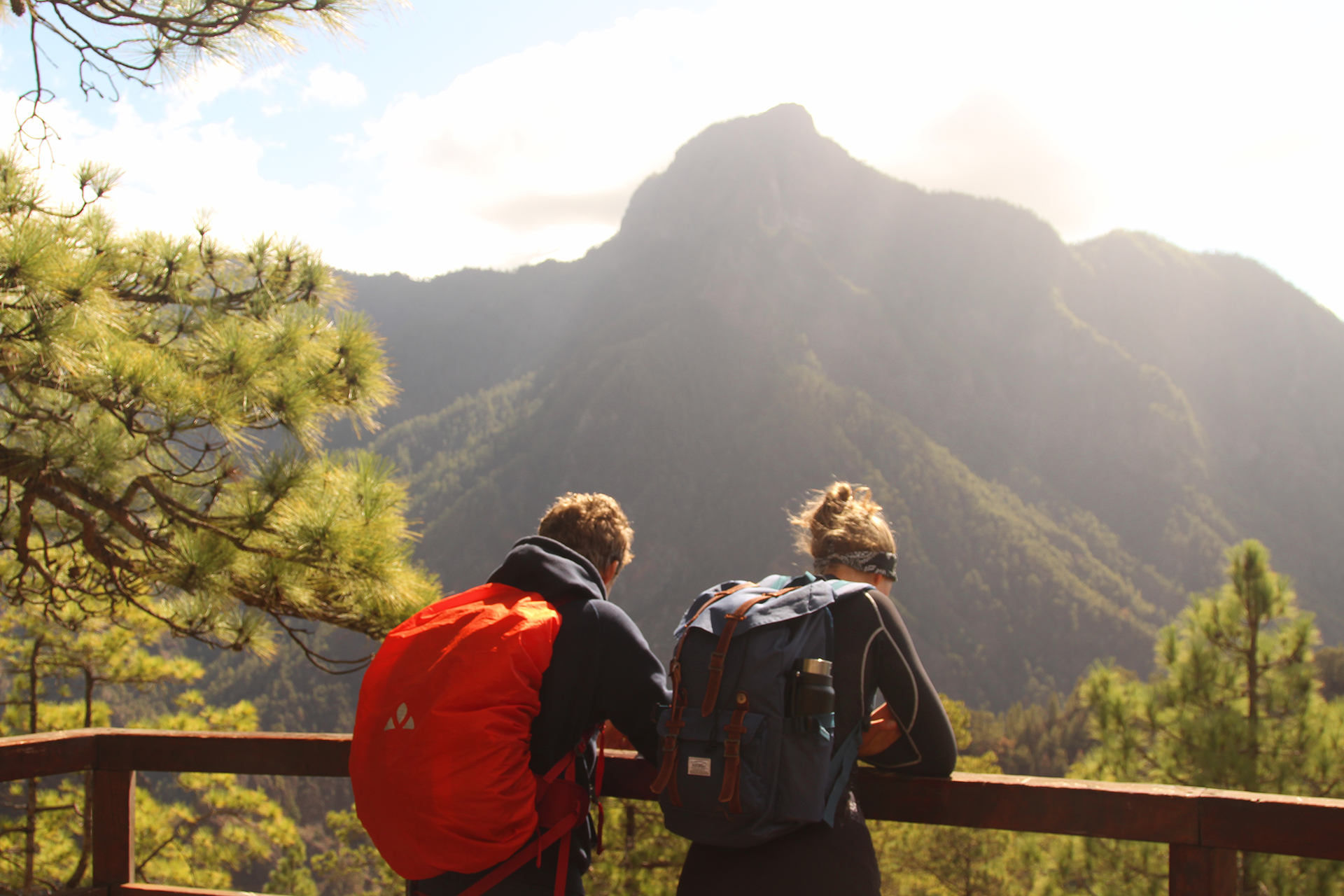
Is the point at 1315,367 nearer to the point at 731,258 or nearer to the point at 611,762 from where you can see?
the point at 731,258

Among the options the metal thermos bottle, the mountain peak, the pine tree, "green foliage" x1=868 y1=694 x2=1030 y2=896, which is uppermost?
the mountain peak

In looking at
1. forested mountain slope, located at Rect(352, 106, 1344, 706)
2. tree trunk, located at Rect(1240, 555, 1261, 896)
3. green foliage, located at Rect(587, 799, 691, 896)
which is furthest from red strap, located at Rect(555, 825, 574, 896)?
forested mountain slope, located at Rect(352, 106, 1344, 706)

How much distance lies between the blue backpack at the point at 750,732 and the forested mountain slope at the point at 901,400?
55127 millimetres

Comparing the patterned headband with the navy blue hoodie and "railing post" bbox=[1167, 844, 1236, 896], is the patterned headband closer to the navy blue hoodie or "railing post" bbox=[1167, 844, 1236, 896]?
the navy blue hoodie

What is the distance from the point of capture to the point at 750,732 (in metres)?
1.13

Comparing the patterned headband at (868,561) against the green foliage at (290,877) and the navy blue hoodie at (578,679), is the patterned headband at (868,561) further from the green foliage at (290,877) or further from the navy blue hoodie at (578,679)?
the green foliage at (290,877)

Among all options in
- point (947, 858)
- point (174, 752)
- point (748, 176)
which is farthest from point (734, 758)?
point (748, 176)

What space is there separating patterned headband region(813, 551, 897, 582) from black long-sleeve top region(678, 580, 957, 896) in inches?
5.0

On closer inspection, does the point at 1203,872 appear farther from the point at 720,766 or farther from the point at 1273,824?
the point at 720,766

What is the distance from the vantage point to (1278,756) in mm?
6438

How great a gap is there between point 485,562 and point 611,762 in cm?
7053

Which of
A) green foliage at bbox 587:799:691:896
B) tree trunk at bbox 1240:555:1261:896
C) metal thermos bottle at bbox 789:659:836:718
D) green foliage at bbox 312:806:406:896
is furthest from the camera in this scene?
green foliage at bbox 312:806:406:896

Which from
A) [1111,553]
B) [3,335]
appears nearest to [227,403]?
[3,335]

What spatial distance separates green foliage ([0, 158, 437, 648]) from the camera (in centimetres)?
228
